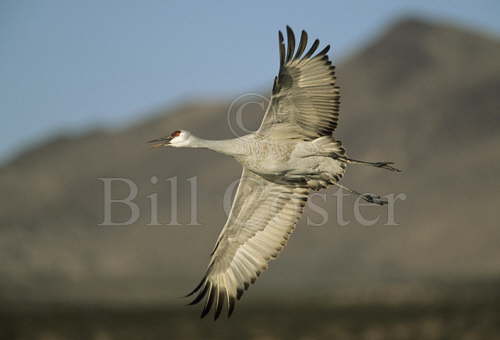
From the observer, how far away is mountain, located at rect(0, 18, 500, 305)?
7488 cm

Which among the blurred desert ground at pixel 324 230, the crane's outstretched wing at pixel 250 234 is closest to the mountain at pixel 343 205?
the blurred desert ground at pixel 324 230

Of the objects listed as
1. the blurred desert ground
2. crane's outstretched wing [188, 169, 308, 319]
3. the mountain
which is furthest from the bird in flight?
the mountain

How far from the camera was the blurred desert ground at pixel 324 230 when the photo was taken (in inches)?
1710

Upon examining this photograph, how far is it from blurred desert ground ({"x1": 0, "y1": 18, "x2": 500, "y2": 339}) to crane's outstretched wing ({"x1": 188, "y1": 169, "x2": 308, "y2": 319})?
69.9ft

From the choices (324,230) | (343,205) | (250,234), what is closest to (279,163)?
(250,234)

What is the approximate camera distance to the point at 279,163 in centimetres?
1354

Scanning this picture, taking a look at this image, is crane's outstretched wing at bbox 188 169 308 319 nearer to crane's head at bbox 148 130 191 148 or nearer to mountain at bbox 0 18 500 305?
crane's head at bbox 148 130 191 148

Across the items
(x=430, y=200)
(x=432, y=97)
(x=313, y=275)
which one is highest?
(x=432, y=97)

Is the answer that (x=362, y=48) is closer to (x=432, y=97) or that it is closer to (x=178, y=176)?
(x=432, y=97)

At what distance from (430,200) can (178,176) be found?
35410 mm

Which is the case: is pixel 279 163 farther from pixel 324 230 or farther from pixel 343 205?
pixel 324 230

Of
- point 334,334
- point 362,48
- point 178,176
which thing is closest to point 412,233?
point 178,176

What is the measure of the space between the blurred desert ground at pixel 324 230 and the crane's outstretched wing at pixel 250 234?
21314 millimetres

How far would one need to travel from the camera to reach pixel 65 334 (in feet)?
125
